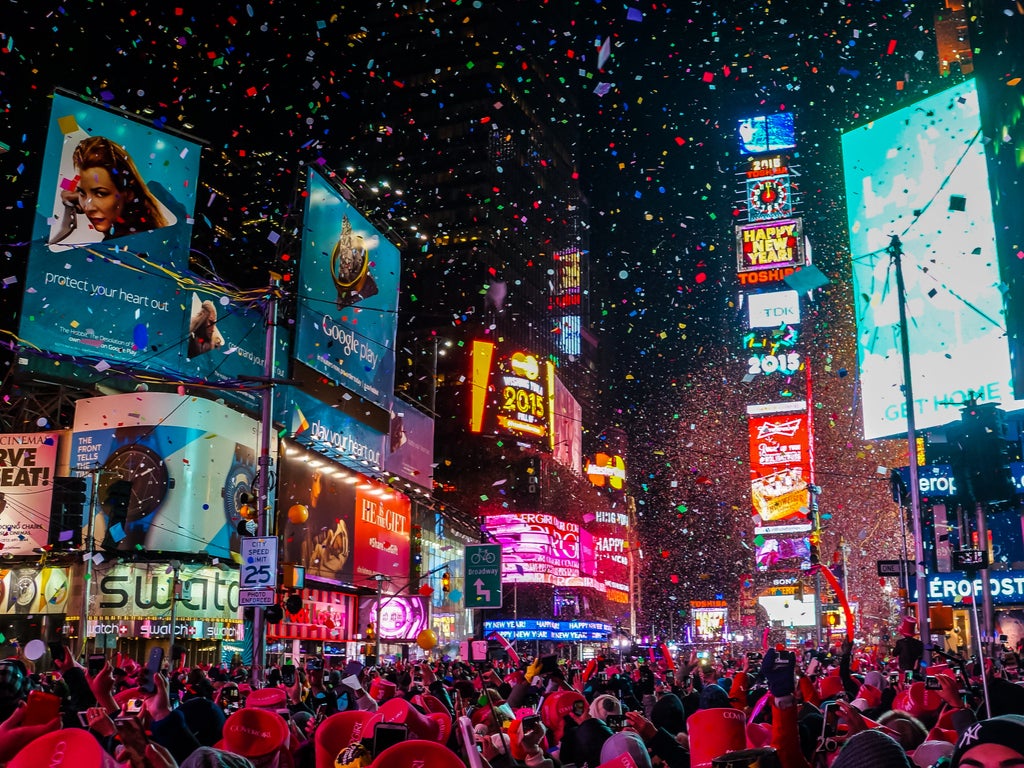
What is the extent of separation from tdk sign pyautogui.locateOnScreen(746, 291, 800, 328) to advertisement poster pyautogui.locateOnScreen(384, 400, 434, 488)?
60340 millimetres

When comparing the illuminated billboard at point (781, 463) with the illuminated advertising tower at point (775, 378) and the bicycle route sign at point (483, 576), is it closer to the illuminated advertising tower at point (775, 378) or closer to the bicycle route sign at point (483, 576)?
the illuminated advertising tower at point (775, 378)

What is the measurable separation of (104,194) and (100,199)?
0.70 feet

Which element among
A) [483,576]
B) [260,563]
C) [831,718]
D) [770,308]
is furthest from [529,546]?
[831,718]

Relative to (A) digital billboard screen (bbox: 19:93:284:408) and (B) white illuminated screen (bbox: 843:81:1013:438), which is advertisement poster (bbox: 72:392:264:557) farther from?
(B) white illuminated screen (bbox: 843:81:1013:438)

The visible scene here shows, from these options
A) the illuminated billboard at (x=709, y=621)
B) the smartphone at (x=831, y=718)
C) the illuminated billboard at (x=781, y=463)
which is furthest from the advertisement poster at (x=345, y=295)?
the illuminated billboard at (x=709, y=621)

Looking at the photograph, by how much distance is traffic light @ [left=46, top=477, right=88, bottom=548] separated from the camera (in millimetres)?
25297

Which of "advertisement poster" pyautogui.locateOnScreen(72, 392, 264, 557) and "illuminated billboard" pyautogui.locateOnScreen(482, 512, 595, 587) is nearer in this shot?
"advertisement poster" pyautogui.locateOnScreen(72, 392, 264, 557)

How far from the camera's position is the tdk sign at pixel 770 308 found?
343 feet

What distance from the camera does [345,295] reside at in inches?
1580

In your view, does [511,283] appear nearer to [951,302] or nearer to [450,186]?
[450,186]

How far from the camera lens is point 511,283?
9888 cm

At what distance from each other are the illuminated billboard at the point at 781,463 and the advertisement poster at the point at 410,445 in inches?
1407

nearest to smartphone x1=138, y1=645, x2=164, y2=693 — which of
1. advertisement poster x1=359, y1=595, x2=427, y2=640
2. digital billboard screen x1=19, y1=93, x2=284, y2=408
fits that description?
digital billboard screen x1=19, y1=93, x2=284, y2=408

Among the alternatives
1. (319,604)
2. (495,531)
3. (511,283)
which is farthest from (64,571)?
(511,283)
